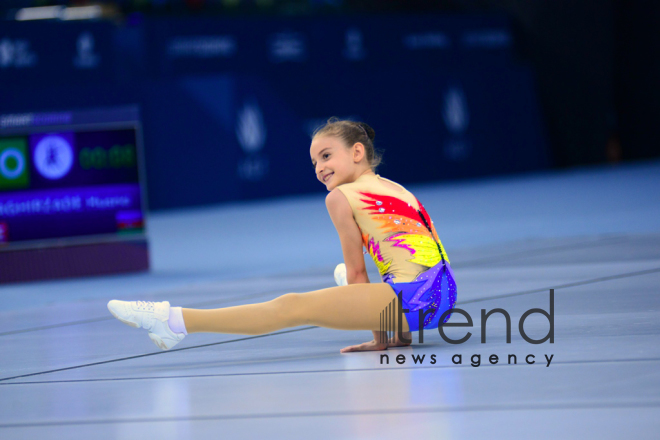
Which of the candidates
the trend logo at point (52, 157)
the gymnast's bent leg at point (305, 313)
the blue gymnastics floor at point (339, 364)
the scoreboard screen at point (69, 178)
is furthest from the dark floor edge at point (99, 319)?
the trend logo at point (52, 157)

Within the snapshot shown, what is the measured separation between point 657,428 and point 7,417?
179 centimetres

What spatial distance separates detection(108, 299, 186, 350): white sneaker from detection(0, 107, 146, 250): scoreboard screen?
3582 mm

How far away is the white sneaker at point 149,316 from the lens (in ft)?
10.8

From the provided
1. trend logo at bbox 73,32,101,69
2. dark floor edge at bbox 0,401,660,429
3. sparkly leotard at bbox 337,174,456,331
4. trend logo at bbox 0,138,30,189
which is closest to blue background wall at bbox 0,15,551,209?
trend logo at bbox 73,32,101,69

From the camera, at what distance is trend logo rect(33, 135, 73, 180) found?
21.9 ft

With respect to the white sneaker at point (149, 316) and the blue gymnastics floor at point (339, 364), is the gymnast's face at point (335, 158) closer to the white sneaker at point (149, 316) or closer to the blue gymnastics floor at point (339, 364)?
the blue gymnastics floor at point (339, 364)

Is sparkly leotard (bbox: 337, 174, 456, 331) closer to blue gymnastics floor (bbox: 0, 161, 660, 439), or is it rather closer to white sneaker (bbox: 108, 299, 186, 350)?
blue gymnastics floor (bbox: 0, 161, 660, 439)

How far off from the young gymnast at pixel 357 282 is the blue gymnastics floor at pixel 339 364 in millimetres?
136

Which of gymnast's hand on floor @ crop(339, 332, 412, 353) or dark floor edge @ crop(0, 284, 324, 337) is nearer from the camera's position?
gymnast's hand on floor @ crop(339, 332, 412, 353)

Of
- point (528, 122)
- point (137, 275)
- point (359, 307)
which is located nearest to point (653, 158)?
point (528, 122)

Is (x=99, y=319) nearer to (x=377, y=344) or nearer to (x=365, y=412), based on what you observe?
(x=377, y=344)

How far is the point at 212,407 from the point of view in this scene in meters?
2.69

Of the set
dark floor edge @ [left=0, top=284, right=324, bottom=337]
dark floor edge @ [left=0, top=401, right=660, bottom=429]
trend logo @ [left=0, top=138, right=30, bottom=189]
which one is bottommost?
dark floor edge @ [left=0, top=401, right=660, bottom=429]

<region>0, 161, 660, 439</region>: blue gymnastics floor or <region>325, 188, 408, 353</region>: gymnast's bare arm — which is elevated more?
<region>325, 188, 408, 353</region>: gymnast's bare arm
